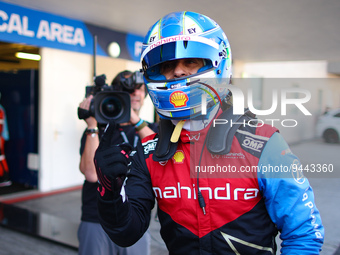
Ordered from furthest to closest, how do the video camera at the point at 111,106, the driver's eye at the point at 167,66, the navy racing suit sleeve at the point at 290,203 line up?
the video camera at the point at 111,106
the driver's eye at the point at 167,66
the navy racing suit sleeve at the point at 290,203

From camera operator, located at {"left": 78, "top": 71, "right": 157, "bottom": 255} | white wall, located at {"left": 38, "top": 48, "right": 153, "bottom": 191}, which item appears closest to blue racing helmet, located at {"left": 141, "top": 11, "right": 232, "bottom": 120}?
camera operator, located at {"left": 78, "top": 71, "right": 157, "bottom": 255}

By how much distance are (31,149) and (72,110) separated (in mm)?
1000

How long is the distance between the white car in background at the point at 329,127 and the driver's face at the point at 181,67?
18.1 inches

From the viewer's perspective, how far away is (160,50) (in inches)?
47.5

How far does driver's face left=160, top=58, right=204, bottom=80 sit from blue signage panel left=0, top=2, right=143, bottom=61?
408 centimetres

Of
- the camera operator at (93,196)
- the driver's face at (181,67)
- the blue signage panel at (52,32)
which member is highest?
the blue signage panel at (52,32)

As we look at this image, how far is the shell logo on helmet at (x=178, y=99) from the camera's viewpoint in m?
1.19

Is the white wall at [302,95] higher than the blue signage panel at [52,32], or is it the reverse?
the blue signage panel at [52,32]

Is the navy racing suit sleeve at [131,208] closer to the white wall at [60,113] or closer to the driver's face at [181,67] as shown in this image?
the driver's face at [181,67]

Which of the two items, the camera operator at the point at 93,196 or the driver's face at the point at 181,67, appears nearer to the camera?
the driver's face at the point at 181,67

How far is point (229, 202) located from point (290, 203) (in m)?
0.19

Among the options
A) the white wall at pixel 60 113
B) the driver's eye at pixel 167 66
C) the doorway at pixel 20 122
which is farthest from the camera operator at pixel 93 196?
the doorway at pixel 20 122

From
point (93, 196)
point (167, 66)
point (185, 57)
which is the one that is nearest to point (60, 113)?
point (93, 196)

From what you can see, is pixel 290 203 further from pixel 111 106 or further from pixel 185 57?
pixel 111 106
